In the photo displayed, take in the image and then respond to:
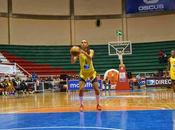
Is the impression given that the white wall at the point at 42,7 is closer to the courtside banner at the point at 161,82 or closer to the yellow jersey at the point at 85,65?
the courtside banner at the point at 161,82

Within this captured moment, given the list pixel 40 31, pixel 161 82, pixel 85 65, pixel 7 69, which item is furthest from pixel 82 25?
pixel 85 65

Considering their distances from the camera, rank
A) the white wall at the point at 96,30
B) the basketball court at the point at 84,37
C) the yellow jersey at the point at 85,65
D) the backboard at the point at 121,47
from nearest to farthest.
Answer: the yellow jersey at the point at 85,65 → the backboard at the point at 121,47 → the basketball court at the point at 84,37 → the white wall at the point at 96,30

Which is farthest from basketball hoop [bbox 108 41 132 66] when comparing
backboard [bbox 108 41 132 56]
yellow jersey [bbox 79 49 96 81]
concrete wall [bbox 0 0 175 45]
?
yellow jersey [bbox 79 49 96 81]

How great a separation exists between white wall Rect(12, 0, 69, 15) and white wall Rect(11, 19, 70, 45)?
0.79 m

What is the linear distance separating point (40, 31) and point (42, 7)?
2142 millimetres

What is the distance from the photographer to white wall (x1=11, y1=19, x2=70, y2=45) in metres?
33.9

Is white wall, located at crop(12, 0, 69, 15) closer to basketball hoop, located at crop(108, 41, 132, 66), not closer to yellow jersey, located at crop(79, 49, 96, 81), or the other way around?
basketball hoop, located at crop(108, 41, 132, 66)

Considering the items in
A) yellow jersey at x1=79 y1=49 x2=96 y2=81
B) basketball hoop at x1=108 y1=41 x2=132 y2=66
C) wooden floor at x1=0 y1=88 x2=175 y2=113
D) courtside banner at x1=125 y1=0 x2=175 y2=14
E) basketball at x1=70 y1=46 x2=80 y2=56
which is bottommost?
wooden floor at x1=0 y1=88 x2=175 y2=113

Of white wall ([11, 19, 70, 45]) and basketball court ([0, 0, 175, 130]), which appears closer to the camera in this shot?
basketball court ([0, 0, 175, 130])

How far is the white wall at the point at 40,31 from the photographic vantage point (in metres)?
33.9

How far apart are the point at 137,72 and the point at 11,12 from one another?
11.6 m

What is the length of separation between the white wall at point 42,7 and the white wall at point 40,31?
794 millimetres

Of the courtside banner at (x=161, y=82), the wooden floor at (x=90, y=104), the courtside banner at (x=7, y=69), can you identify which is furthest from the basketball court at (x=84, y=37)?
the wooden floor at (x=90, y=104)

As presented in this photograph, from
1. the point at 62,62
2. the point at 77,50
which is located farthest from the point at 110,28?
the point at 77,50
